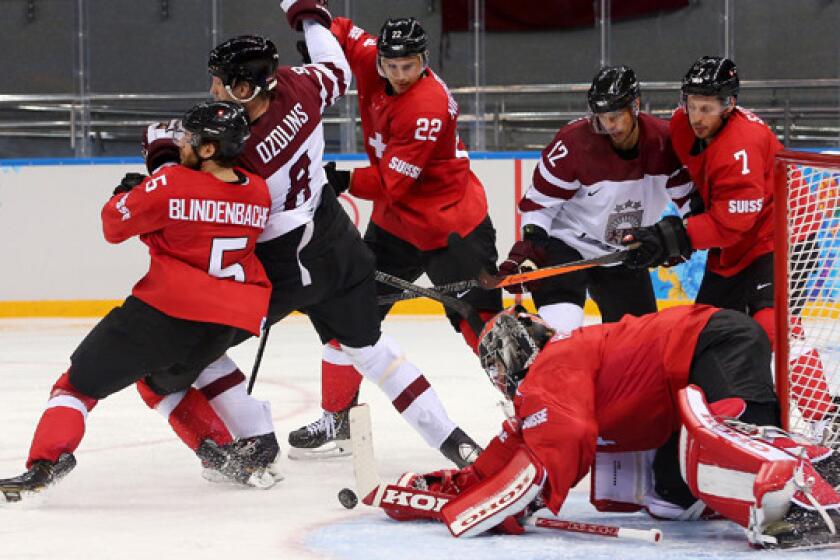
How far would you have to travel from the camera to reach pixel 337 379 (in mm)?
4164

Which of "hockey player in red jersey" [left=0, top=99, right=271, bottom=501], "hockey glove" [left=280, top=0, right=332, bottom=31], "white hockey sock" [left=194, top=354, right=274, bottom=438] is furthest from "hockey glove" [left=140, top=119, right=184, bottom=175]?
"hockey glove" [left=280, top=0, right=332, bottom=31]

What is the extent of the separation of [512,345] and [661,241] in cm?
90

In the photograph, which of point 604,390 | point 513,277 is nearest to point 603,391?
point 604,390

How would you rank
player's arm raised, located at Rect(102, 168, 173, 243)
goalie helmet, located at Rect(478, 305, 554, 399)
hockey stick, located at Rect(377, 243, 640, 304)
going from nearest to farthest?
1. goalie helmet, located at Rect(478, 305, 554, 399)
2. player's arm raised, located at Rect(102, 168, 173, 243)
3. hockey stick, located at Rect(377, 243, 640, 304)

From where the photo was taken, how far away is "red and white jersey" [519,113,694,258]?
13.0 feet

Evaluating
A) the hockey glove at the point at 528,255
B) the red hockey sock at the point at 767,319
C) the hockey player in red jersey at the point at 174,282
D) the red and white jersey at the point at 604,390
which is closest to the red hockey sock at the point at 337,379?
the hockey glove at the point at 528,255

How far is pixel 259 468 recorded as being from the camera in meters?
3.60

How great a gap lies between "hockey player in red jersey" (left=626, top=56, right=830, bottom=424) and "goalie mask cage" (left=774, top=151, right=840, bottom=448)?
0.58 ft

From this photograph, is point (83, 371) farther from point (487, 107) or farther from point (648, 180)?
point (487, 107)

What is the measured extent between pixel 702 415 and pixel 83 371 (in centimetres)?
139

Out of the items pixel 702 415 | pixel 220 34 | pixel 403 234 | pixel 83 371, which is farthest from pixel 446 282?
pixel 220 34

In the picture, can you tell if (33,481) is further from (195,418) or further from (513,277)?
(513,277)

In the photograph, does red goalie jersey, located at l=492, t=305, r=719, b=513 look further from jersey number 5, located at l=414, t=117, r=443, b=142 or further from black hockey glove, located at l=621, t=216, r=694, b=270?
jersey number 5, located at l=414, t=117, r=443, b=142

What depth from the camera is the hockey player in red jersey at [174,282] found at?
329 centimetres
